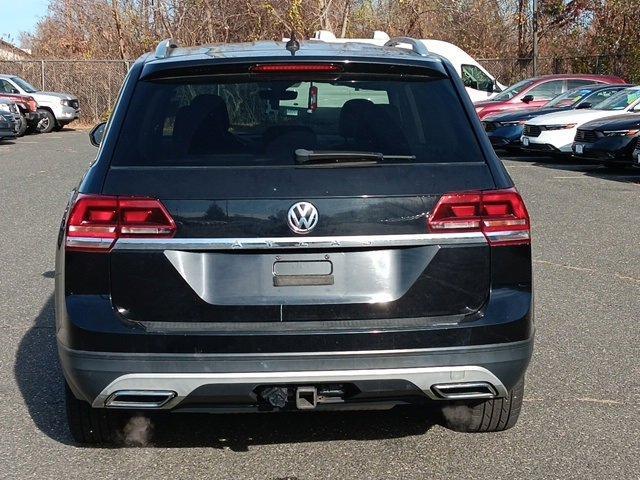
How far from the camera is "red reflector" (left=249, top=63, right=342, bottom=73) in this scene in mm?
4121

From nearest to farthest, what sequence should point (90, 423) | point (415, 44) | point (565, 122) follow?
point (90, 423), point (415, 44), point (565, 122)

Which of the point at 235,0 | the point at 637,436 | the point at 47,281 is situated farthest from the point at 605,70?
the point at 637,436

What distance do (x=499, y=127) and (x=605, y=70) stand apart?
14008mm

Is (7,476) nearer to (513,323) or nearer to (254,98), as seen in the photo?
(254,98)

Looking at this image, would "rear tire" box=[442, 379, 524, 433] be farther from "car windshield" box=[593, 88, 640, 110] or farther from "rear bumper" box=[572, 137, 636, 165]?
"car windshield" box=[593, 88, 640, 110]

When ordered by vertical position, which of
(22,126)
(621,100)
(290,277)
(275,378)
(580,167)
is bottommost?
(22,126)

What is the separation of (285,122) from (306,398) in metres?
1.15

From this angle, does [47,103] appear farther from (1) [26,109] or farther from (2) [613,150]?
(2) [613,150]

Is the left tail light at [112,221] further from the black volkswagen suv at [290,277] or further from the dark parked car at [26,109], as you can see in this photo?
the dark parked car at [26,109]

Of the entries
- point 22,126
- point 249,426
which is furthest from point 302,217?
point 22,126

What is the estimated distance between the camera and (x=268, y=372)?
3770 mm

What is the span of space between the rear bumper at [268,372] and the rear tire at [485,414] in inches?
24.0

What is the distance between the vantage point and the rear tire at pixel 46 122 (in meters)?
31.6

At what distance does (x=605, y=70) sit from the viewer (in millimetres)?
34031
